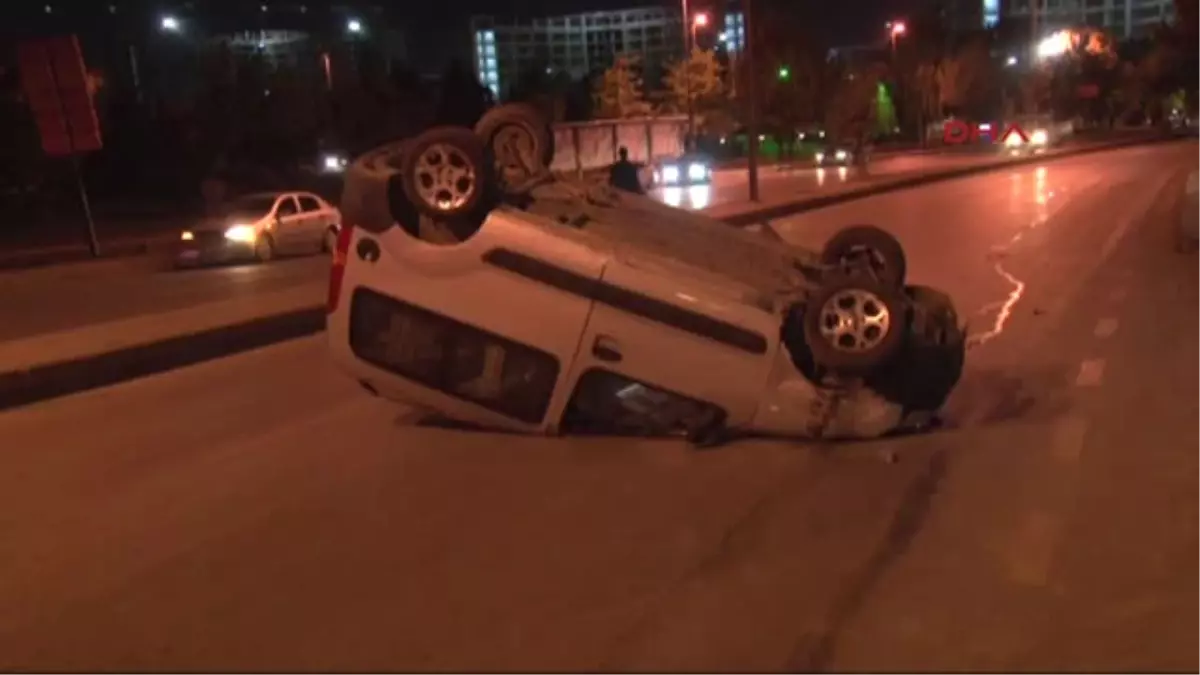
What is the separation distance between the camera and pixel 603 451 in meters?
8.19

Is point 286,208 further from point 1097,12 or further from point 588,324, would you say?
point 1097,12

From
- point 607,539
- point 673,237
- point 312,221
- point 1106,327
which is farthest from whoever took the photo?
point 312,221

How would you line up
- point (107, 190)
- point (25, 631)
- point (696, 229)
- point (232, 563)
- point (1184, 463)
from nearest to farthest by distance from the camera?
1. point (25, 631)
2. point (232, 563)
3. point (1184, 463)
4. point (696, 229)
5. point (107, 190)

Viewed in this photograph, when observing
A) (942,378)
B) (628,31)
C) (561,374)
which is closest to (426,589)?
(561,374)

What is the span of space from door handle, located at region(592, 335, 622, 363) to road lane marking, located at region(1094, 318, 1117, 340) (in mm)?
5801

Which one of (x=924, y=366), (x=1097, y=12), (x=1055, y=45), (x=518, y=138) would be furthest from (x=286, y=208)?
(x=1097, y=12)

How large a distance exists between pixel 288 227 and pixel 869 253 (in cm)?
2145

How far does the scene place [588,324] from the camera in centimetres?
786

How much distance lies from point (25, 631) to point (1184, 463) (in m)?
5.82

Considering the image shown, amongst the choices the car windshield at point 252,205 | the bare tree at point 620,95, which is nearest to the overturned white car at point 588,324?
the car windshield at point 252,205

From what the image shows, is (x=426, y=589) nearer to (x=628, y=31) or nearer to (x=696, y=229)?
(x=696, y=229)

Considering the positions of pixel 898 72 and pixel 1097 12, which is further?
pixel 1097 12

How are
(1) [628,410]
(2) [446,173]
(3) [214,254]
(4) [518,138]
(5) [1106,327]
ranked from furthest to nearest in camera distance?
1. (3) [214,254]
2. (5) [1106,327]
3. (4) [518,138]
4. (1) [628,410]
5. (2) [446,173]

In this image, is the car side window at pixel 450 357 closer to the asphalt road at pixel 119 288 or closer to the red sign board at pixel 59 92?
the asphalt road at pixel 119 288
